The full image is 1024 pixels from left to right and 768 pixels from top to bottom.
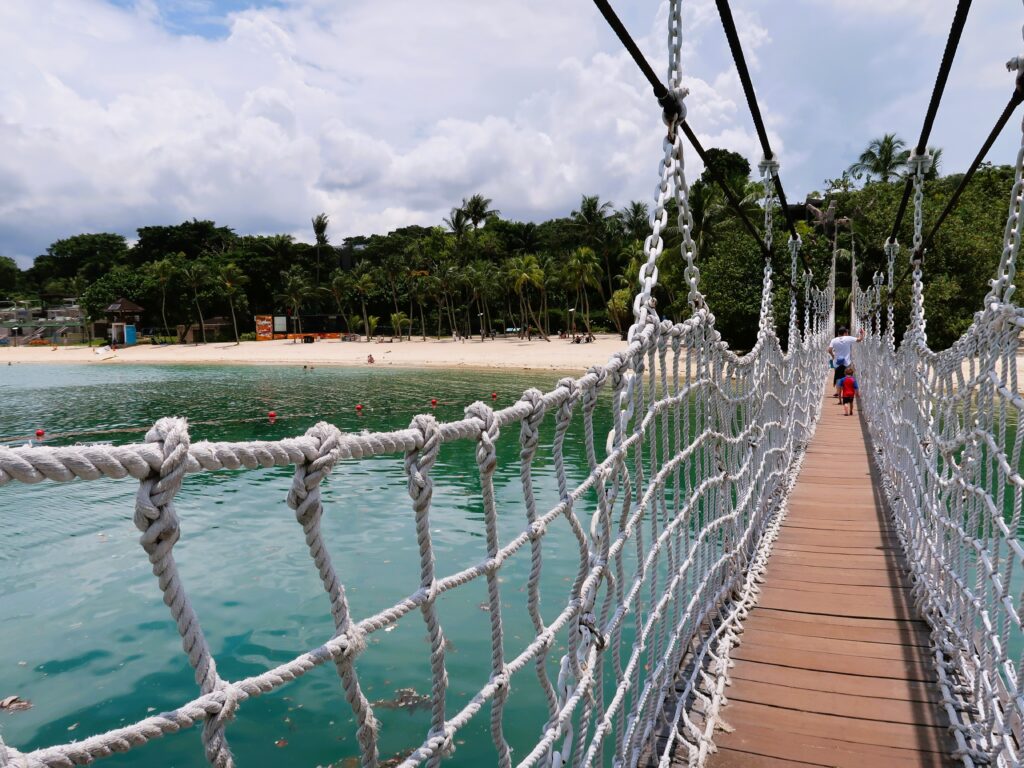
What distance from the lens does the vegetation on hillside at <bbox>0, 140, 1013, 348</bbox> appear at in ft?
70.8

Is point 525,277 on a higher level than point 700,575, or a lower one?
higher

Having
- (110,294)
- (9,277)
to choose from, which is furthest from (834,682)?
(9,277)

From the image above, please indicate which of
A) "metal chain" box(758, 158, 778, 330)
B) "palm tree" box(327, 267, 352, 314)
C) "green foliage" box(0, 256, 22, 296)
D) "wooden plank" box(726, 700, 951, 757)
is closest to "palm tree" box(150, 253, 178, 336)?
"palm tree" box(327, 267, 352, 314)

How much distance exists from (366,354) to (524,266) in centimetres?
905

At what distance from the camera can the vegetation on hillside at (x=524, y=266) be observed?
70.8 feet

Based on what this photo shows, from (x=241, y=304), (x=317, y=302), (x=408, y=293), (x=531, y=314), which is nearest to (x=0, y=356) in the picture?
(x=241, y=304)

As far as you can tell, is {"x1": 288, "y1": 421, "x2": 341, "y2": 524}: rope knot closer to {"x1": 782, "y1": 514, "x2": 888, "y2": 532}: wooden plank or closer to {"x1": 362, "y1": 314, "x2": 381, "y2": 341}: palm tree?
{"x1": 782, "y1": 514, "x2": 888, "y2": 532}: wooden plank

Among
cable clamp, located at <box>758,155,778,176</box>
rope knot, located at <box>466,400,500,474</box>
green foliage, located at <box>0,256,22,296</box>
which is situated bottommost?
rope knot, located at <box>466,400,500,474</box>

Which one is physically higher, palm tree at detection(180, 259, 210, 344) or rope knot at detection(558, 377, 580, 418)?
palm tree at detection(180, 259, 210, 344)

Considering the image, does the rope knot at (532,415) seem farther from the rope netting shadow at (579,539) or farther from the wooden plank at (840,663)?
the wooden plank at (840,663)

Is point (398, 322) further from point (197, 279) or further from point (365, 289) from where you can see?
point (197, 279)

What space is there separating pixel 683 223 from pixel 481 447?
59.1 inches

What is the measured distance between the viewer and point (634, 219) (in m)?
38.4

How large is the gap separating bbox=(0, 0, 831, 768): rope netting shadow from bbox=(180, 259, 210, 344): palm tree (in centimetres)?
4251
